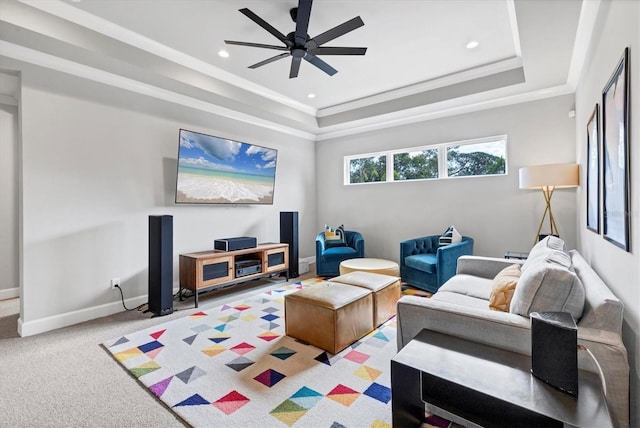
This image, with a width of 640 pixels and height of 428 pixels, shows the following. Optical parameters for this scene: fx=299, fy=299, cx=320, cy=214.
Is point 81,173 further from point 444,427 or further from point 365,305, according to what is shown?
point 444,427

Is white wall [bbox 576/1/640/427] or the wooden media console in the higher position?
white wall [bbox 576/1/640/427]

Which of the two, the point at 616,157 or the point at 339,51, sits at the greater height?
the point at 339,51

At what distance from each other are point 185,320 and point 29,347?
1.21m

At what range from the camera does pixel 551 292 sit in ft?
4.93

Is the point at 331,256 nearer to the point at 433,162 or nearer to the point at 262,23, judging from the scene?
the point at 433,162

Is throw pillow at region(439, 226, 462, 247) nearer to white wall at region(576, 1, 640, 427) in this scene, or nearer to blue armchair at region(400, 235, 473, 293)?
blue armchair at region(400, 235, 473, 293)

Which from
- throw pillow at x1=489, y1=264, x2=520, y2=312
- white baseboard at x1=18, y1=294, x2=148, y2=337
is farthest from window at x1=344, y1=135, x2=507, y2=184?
white baseboard at x1=18, y1=294, x2=148, y2=337

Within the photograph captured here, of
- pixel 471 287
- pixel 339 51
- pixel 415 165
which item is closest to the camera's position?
pixel 471 287

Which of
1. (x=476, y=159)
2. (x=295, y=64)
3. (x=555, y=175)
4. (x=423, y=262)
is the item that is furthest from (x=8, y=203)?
(x=555, y=175)

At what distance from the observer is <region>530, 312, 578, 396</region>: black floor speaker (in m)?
1.15

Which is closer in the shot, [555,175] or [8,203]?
[555,175]

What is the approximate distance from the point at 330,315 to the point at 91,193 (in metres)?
2.85

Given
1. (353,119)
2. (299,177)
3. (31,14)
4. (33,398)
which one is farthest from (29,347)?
(353,119)

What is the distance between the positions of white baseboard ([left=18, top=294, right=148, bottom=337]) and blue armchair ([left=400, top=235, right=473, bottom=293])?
3.42m
